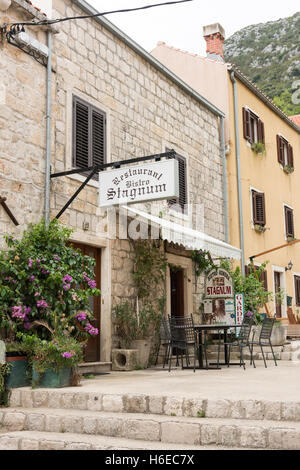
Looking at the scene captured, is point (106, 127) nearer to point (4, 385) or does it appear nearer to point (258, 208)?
point (4, 385)

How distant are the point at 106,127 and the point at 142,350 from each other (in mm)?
3975

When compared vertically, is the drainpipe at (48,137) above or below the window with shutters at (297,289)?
above

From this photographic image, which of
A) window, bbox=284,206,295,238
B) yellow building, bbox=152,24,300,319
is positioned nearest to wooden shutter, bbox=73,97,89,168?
yellow building, bbox=152,24,300,319

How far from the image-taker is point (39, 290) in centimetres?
678

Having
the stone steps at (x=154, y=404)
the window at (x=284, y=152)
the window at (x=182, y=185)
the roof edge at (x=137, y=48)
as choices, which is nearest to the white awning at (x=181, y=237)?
the window at (x=182, y=185)

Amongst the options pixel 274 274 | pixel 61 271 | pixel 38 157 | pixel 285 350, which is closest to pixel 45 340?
pixel 61 271

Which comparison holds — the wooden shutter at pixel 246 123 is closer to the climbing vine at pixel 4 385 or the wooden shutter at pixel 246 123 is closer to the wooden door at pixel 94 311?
the wooden door at pixel 94 311

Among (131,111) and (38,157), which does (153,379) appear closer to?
(38,157)

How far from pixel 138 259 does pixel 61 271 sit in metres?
3.14

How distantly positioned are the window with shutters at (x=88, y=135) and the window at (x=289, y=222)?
9922mm

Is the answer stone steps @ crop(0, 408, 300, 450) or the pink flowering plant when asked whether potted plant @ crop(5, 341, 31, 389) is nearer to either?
the pink flowering plant

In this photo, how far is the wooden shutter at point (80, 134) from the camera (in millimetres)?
8867

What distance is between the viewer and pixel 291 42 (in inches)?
1578

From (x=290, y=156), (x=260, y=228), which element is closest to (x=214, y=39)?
(x=290, y=156)
